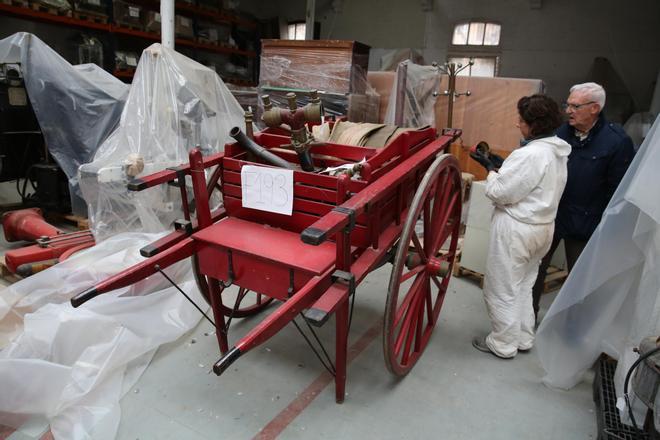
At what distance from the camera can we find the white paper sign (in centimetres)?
185

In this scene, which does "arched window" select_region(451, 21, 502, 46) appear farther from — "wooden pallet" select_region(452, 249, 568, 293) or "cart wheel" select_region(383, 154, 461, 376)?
"cart wheel" select_region(383, 154, 461, 376)

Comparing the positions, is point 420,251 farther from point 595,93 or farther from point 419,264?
point 595,93

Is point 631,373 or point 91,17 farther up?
point 91,17

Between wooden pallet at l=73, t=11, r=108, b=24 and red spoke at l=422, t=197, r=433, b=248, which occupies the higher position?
wooden pallet at l=73, t=11, r=108, b=24

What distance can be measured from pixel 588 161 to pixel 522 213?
0.57m

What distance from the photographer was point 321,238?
51.0 inches

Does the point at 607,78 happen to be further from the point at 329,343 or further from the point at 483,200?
the point at 329,343

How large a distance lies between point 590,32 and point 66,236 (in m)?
8.37

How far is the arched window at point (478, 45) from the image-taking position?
837 centimetres

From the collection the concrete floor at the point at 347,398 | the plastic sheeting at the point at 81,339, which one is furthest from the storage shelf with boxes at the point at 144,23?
the concrete floor at the point at 347,398

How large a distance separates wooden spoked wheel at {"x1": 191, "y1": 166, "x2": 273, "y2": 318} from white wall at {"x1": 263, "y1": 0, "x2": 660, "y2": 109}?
6.74m

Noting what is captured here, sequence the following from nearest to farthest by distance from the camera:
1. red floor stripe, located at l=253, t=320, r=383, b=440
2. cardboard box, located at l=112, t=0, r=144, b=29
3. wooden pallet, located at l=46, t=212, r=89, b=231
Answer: red floor stripe, located at l=253, t=320, r=383, b=440 < wooden pallet, located at l=46, t=212, r=89, b=231 < cardboard box, located at l=112, t=0, r=144, b=29

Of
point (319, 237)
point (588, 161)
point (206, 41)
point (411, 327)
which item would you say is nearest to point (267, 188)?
point (319, 237)

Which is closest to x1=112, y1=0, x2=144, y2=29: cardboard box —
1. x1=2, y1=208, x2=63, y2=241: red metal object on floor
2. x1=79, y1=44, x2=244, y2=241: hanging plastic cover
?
x1=79, y1=44, x2=244, y2=241: hanging plastic cover
